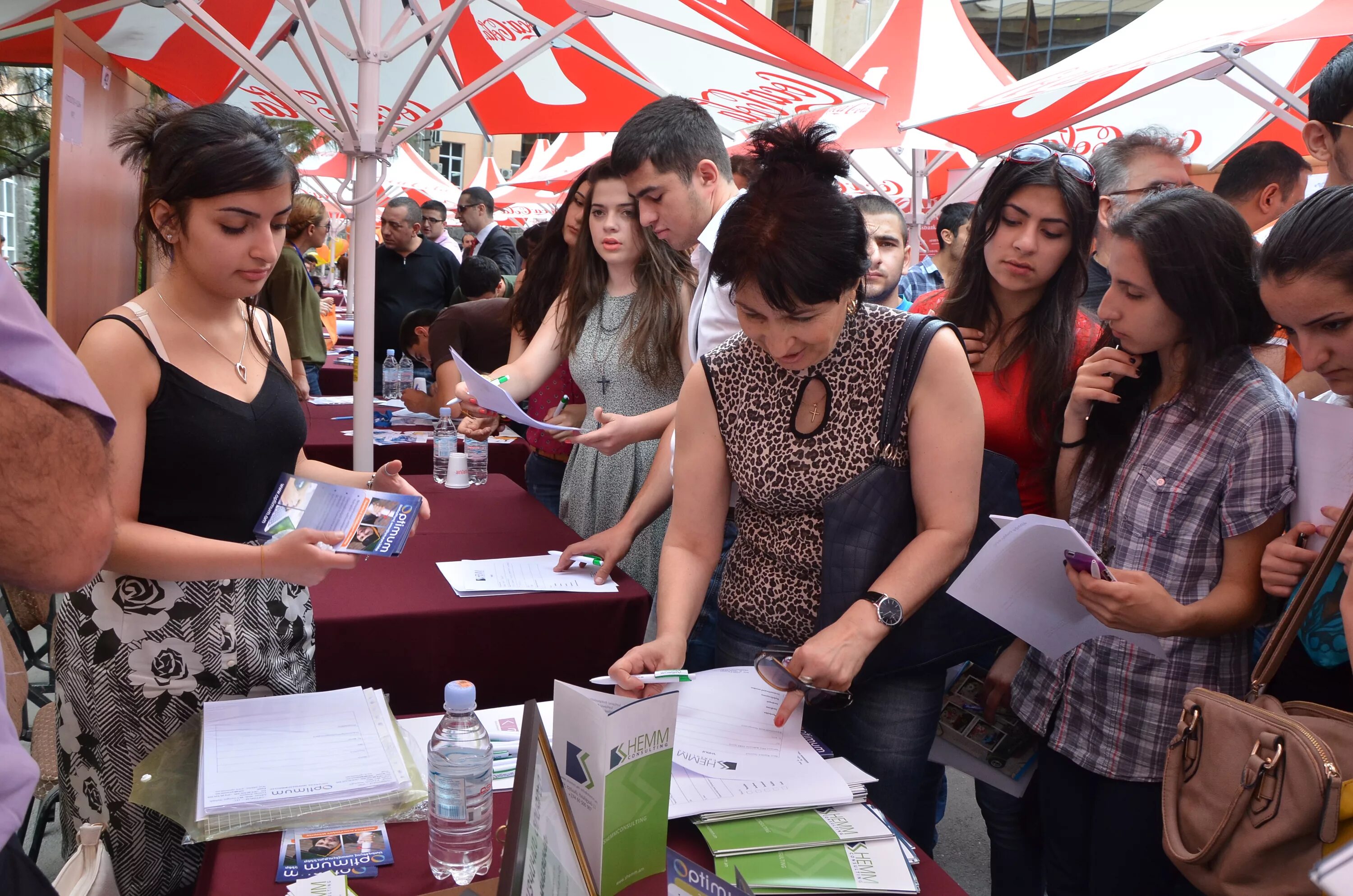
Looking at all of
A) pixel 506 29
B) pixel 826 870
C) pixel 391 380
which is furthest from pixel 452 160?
pixel 826 870

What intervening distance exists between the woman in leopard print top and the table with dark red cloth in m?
2.03

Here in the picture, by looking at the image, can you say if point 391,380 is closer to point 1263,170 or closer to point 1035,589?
point 1263,170

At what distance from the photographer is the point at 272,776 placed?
127 centimetres

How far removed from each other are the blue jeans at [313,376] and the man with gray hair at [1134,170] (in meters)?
4.36

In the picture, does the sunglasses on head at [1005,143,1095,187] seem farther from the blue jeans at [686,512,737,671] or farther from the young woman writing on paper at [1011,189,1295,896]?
the blue jeans at [686,512,737,671]

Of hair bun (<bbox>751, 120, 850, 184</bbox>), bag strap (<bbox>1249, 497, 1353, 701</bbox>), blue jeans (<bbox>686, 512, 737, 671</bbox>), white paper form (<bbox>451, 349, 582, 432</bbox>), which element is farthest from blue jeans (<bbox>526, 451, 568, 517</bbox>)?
bag strap (<bbox>1249, 497, 1353, 701</bbox>)

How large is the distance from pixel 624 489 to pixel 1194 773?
1.65m

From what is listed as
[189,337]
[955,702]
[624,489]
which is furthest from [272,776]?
[624,489]

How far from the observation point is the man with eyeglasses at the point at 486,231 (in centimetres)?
810

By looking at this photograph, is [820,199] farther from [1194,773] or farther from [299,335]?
[299,335]

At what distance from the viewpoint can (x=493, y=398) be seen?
7.37 ft

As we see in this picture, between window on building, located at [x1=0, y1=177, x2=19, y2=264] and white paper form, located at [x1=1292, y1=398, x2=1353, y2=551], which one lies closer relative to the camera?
white paper form, located at [x1=1292, y1=398, x2=1353, y2=551]

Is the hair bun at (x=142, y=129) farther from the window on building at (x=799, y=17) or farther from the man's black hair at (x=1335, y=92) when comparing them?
the window on building at (x=799, y=17)

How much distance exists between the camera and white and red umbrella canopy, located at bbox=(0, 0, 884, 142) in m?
3.40
